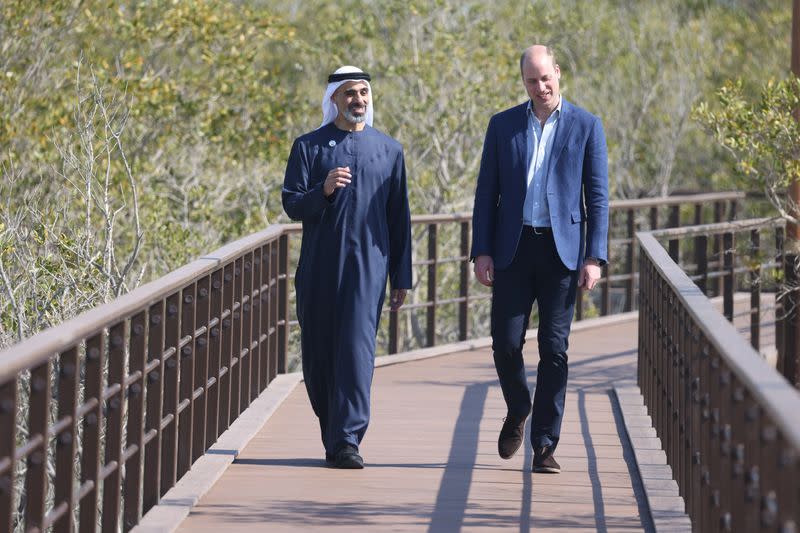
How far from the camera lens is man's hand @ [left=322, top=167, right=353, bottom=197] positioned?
21.6 ft

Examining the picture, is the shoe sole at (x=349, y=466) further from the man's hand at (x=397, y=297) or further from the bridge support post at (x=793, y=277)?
the bridge support post at (x=793, y=277)

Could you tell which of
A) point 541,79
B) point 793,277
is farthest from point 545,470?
point 793,277

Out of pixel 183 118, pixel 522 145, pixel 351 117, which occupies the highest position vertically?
pixel 183 118

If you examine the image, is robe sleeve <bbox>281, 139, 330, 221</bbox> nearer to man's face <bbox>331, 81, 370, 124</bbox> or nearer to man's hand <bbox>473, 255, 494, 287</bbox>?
man's face <bbox>331, 81, 370, 124</bbox>

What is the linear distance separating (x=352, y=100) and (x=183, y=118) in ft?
34.3

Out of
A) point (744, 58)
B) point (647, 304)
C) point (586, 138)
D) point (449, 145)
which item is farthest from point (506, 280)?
point (744, 58)

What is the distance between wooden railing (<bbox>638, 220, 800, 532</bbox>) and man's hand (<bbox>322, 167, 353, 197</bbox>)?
129cm

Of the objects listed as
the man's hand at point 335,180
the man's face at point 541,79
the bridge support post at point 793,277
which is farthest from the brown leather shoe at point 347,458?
the bridge support post at point 793,277

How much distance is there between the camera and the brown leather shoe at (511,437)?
6.67m

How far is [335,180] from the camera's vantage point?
658 centimetres

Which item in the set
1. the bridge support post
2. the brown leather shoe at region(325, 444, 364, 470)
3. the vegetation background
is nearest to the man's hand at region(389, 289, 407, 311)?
Result: the brown leather shoe at region(325, 444, 364, 470)

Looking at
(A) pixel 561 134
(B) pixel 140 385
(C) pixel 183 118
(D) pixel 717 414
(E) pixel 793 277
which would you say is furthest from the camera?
(C) pixel 183 118

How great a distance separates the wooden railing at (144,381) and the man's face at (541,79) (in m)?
1.46

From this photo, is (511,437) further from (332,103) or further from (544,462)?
(332,103)
